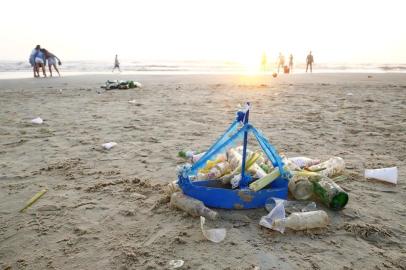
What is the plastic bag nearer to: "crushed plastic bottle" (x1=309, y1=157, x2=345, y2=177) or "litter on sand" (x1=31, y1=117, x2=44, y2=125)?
"crushed plastic bottle" (x1=309, y1=157, x2=345, y2=177)

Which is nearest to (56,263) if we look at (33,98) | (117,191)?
(117,191)

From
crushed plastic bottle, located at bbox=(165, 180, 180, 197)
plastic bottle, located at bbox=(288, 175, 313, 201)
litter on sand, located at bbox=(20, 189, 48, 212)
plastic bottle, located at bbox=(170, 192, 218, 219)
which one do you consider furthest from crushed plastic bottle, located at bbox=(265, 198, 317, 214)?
litter on sand, located at bbox=(20, 189, 48, 212)

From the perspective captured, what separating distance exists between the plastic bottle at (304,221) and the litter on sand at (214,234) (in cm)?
46

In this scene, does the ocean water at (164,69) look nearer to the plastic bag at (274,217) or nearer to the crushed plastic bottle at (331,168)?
the crushed plastic bottle at (331,168)

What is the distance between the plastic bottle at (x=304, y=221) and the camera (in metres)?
2.78

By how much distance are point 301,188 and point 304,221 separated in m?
0.51

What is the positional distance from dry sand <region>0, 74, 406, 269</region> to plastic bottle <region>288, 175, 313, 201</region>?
34 cm

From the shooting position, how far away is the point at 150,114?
796cm

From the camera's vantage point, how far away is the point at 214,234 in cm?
A: 271

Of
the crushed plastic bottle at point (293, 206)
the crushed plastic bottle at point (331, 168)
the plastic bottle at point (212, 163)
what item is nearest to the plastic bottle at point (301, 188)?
the crushed plastic bottle at point (293, 206)

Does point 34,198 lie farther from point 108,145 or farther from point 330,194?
point 330,194

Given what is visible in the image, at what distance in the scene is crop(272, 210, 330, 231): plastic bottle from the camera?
2779 mm

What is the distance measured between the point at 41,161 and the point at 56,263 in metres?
2.54

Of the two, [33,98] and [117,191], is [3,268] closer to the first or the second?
[117,191]
